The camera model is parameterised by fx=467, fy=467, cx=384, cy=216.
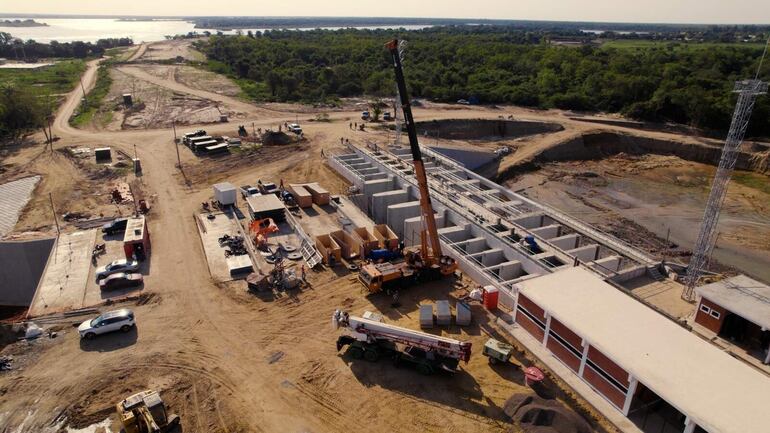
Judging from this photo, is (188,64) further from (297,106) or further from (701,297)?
(701,297)

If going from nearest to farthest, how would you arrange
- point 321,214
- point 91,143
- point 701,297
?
point 701,297
point 321,214
point 91,143

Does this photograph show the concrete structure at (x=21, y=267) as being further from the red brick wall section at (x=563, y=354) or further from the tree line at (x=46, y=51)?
the tree line at (x=46, y=51)

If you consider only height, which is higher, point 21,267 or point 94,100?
point 94,100

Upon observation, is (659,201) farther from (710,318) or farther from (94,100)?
(94,100)

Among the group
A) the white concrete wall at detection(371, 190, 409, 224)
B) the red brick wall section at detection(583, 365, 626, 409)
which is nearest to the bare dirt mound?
the red brick wall section at detection(583, 365, 626, 409)

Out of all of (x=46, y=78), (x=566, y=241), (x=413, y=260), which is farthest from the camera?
(x=46, y=78)

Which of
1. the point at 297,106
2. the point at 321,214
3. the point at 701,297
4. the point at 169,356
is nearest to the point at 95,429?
the point at 169,356

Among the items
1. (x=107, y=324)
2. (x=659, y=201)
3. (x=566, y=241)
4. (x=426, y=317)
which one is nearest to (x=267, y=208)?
(x=107, y=324)

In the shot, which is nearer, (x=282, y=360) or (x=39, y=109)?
(x=282, y=360)
